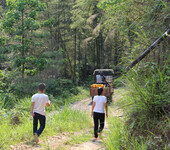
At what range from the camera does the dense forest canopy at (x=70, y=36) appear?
4.12 meters

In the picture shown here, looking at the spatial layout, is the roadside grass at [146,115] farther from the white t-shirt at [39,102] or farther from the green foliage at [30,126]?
the green foliage at [30,126]

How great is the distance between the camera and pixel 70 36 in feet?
88.8

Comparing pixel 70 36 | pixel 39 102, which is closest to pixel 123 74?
pixel 39 102

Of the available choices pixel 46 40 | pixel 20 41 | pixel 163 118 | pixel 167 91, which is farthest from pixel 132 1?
pixel 46 40

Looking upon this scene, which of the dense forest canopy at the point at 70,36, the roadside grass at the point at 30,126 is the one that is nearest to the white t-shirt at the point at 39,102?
the roadside grass at the point at 30,126

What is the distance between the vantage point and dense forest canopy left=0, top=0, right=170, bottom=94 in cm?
412

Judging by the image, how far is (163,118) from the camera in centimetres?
324

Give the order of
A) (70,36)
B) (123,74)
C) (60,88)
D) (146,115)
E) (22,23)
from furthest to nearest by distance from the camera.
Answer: (70,36) < (60,88) < (22,23) < (123,74) < (146,115)

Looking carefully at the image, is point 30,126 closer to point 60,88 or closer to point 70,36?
point 60,88

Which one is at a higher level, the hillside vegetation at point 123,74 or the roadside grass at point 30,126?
the hillside vegetation at point 123,74

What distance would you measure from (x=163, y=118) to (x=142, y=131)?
40cm

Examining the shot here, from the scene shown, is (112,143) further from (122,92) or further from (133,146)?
(122,92)

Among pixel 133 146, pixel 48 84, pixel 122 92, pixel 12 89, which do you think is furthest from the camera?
pixel 48 84

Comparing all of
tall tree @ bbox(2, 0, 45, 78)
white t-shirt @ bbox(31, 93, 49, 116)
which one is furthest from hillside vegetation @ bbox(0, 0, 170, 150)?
white t-shirt @ bbox(31, 93, 49, 116)
